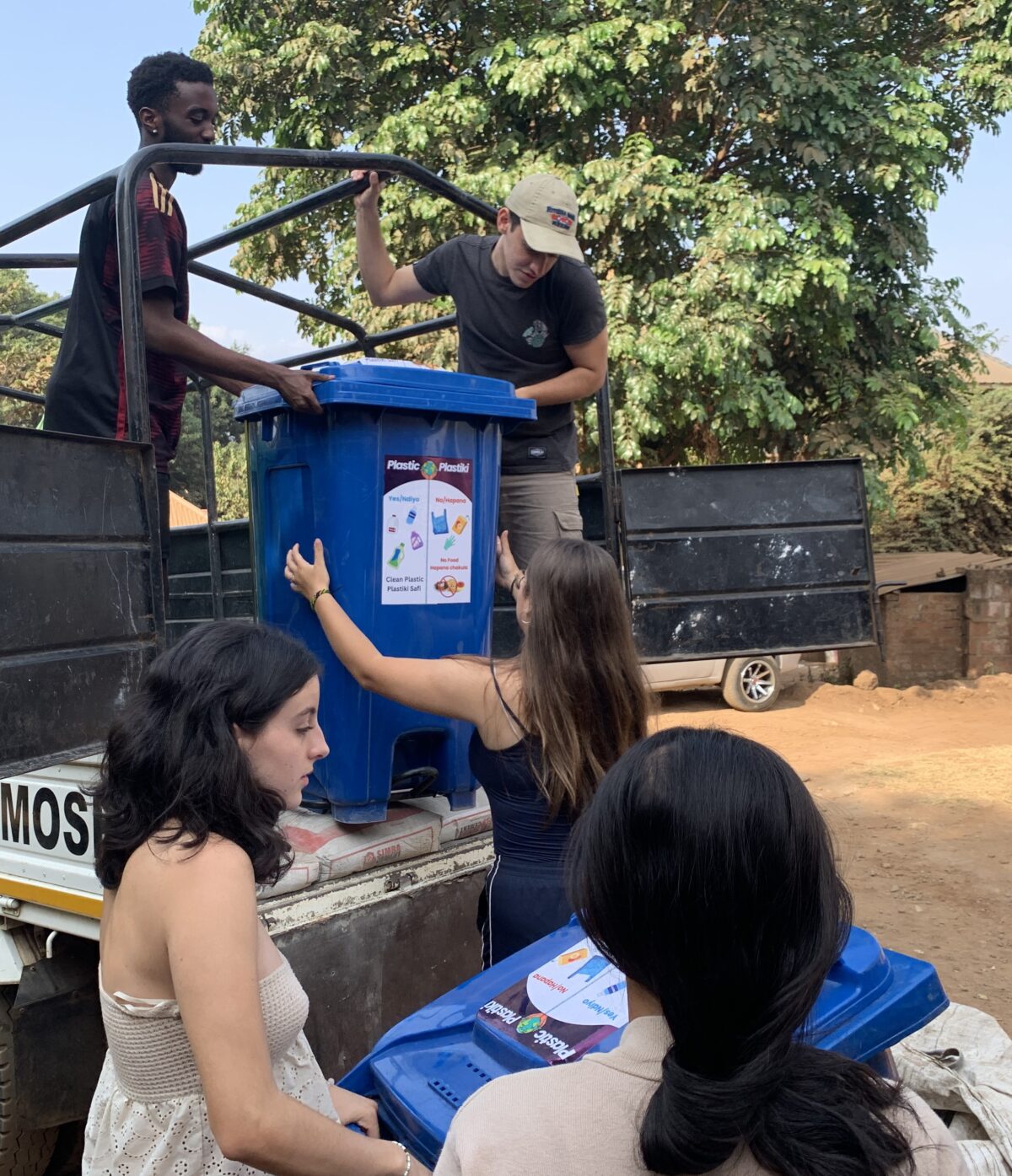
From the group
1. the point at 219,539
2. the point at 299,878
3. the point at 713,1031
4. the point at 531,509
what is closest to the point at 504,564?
the point at 531,509

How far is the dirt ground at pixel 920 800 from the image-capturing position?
17.1 feet

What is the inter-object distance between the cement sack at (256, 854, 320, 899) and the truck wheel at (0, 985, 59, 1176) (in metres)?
0.80

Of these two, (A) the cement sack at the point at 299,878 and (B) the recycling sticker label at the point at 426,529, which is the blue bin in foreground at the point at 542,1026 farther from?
(B) the recycling sticker label at the point at 426,529

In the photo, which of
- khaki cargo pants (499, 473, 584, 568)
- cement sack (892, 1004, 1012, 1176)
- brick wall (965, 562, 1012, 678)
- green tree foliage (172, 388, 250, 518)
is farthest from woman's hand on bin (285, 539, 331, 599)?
green tree foliage (172, 388, 250, 518)

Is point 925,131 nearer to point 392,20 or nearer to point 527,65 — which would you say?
point 527,65

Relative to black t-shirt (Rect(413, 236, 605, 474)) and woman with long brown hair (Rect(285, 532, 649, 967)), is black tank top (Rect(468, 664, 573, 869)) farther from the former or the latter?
black t-shirt (Rect(413, 236, 605, 474))

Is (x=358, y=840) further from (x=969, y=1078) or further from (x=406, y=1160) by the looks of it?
(x=969, y=1078)

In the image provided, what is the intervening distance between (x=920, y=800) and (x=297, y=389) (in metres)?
6.28

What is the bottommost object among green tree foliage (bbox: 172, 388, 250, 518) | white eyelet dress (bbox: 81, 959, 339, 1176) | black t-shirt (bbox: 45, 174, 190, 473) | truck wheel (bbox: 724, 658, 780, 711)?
truck wheel (bbox: 724, 658, 780, 711)

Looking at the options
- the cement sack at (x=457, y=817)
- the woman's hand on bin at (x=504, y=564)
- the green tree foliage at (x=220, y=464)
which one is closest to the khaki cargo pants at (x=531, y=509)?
the woman's hand on bin at (x=504, y=564)

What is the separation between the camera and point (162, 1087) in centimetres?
148

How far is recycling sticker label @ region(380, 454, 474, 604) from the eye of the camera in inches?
109

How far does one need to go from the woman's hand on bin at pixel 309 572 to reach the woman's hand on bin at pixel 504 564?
24.4 inches

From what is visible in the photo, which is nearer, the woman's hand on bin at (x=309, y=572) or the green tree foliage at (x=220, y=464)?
the woman's hand on bin at (x=309, y=572)
